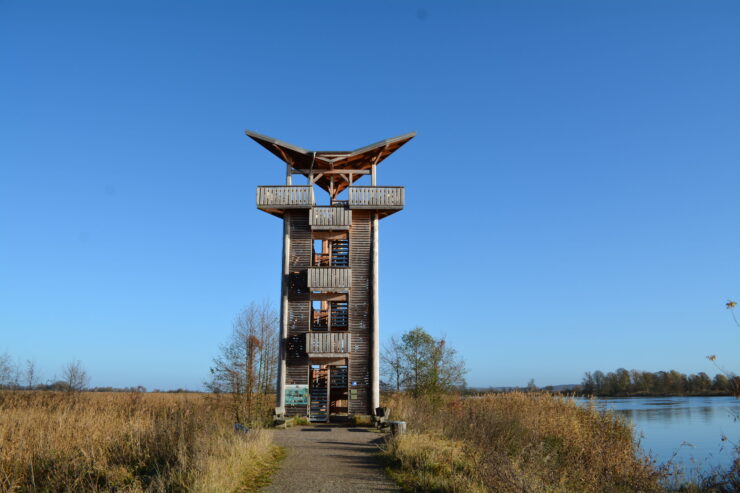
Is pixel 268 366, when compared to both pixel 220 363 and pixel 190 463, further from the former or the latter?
pixel 190 463

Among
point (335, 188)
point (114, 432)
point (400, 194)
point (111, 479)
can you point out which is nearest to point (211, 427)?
point (114, 432)

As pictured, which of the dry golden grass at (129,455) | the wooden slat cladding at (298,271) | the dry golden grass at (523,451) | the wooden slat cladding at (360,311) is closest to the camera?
the dry golden grass at (129,455)

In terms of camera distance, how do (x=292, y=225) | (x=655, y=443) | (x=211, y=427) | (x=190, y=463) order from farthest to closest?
(x=292, y=225), (x=655, y=443), (x=211, y=427), (x=190, y=463)

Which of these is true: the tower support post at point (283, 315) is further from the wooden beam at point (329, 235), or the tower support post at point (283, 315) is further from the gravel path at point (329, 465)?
the gravel path at point (329, 465)

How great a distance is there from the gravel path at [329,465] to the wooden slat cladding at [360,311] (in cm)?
564

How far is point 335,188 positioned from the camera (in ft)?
104

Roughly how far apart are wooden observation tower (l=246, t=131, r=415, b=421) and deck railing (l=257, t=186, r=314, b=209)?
0.05 m

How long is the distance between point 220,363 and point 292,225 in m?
8.15

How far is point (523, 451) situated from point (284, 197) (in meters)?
18.1

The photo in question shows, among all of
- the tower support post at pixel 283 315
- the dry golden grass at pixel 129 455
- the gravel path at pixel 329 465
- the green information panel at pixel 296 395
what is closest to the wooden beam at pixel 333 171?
the tower support post at pixel 283 315

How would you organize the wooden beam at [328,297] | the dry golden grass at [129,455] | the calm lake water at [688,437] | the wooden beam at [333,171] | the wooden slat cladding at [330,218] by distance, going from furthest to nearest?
the wooden beam at [333,171], the wooden beam at [328,297], the wooden slat cladding at [330,218], the calm lake water at [688,437], the dry golden grass at [129,455]

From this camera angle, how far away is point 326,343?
2583cm

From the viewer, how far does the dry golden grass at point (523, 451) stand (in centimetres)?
1005

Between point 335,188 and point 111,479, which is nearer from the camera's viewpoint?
point 111,479
